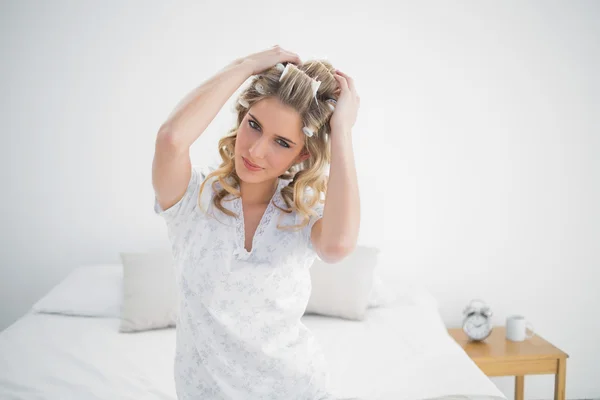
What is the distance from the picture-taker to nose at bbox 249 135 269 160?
1.14 metres

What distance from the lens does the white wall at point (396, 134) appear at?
2834mm

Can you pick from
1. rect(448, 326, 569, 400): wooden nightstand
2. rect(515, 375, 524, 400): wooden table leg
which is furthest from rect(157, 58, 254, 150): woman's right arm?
rect(515, 375, 524, 400): wooden table leg

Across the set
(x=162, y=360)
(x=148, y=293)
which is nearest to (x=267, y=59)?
(x=162, y=360)

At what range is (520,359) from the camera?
2.57m

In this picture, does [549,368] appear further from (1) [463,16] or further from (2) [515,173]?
(1) [463,16]

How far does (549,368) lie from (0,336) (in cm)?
254

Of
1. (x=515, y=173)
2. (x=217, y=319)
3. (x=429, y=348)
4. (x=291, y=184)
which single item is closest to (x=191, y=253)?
(x=217, y=319)

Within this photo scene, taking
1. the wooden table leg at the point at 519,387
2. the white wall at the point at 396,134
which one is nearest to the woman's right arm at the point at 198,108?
the white wall at the point at 396,134

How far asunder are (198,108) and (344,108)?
0.34 metres

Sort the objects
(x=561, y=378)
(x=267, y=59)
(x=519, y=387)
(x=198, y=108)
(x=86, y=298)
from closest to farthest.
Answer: (x=198, y=108), (x=267, y=59), (x=86, y=298), (x=561, y=378), (x=519, y=387)

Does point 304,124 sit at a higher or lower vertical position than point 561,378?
higher

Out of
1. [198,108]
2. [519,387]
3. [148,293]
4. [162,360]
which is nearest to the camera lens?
[198,108]

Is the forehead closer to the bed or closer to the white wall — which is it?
the bed

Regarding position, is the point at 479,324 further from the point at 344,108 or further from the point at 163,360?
the point at 344,108
